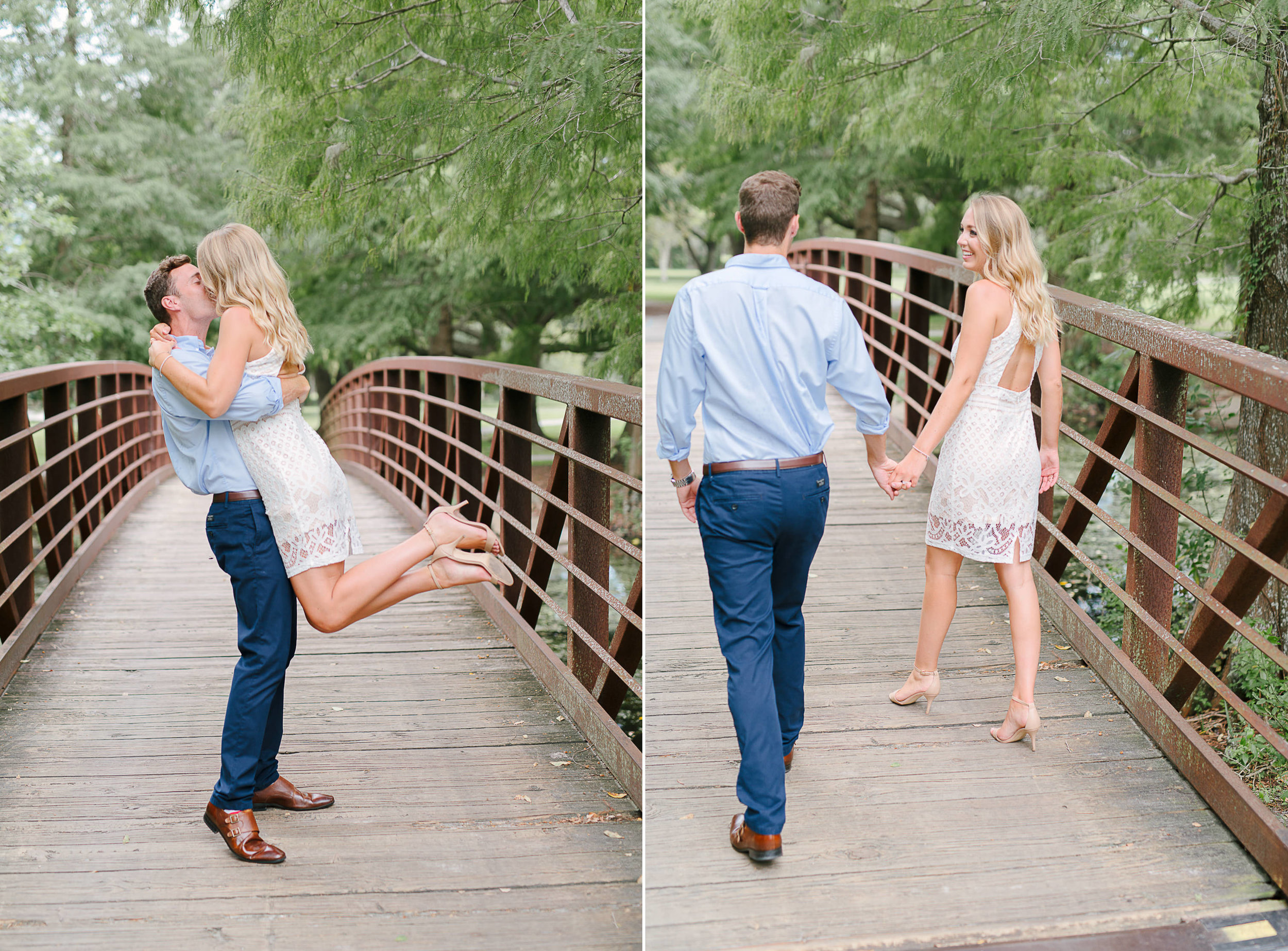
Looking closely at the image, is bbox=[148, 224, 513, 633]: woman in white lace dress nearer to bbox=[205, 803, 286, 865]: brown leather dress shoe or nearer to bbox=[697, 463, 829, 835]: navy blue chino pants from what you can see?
bbox=[205, 803, 286, 865]: brown leather dress shoe

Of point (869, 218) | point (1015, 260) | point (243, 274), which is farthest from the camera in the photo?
point (869, 218)

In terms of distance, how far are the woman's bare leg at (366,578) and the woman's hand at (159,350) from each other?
0.65 m

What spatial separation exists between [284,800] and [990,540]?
2.17 m

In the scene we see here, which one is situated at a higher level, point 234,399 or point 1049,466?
point 234,399

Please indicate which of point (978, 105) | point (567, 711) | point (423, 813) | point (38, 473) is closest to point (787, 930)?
point (423, 813)

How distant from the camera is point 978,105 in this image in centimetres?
600

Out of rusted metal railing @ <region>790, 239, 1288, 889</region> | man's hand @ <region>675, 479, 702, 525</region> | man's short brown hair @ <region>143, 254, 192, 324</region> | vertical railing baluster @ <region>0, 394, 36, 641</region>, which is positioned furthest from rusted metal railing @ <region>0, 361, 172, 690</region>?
rusted metal railing @ <region>790, 239, 1288, 889</region>

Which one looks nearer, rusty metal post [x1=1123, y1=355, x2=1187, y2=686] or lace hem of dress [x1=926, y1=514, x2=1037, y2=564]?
lace hem of dress [x1=926, y1=514, x2=1037, y2=564]

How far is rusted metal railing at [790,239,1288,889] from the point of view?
3.06m

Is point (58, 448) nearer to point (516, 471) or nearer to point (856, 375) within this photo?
point (516, 471)

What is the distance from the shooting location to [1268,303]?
19.6ft

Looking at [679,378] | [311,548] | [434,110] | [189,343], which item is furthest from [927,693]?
[434,110]

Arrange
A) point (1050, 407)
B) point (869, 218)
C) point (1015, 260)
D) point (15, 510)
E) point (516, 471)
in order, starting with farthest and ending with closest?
1. point (869, 218)
2. point (516, 471)
3. point (15, 510)
4. point (1050, 407)
5. point (1015, 260)

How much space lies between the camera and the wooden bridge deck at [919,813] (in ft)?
9.09
